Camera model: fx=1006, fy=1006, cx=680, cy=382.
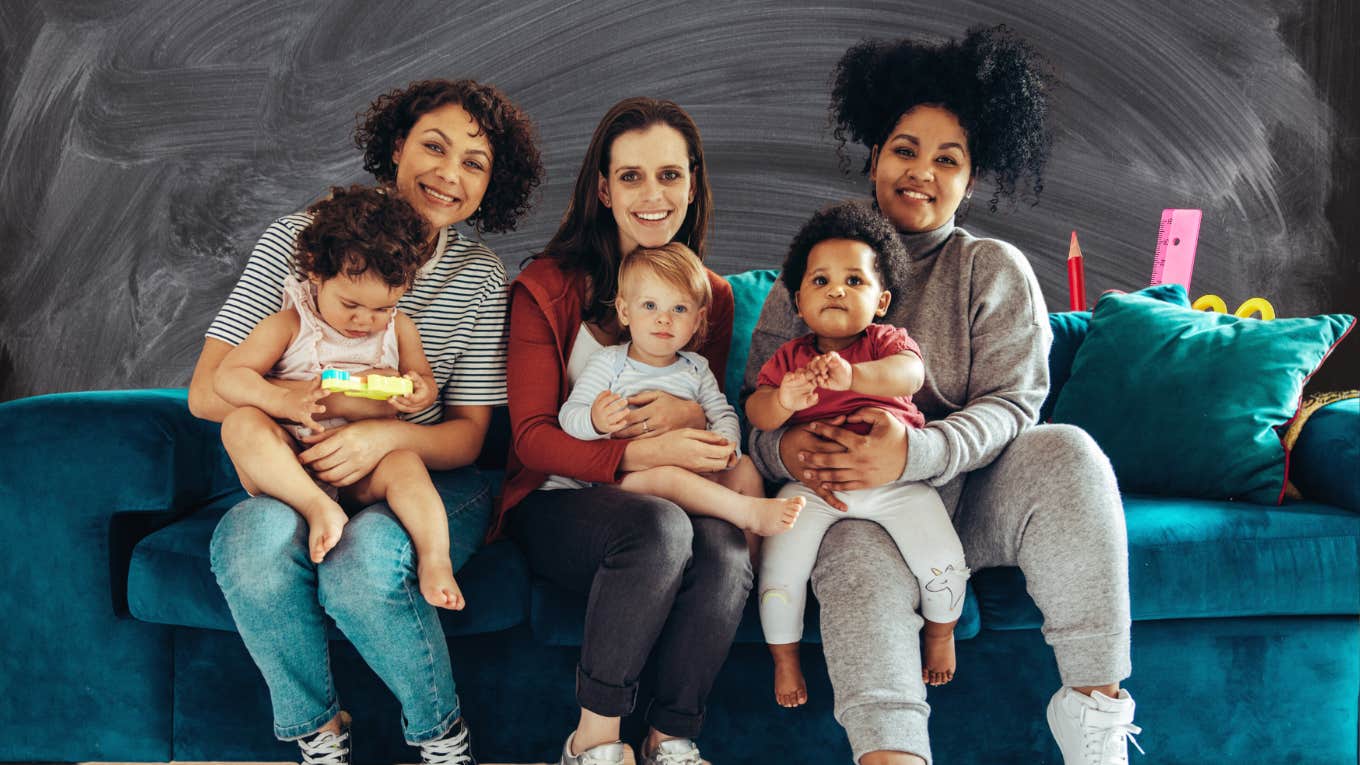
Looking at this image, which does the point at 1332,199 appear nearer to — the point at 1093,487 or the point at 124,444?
the point at 1093,487

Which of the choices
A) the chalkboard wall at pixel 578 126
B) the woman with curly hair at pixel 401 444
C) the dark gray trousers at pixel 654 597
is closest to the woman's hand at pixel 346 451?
the woman with curly hair at pixel 401 444

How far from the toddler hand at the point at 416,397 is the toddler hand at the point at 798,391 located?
0.53 metres

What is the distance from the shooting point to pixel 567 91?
260 cm

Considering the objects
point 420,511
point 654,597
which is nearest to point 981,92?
point 654,597

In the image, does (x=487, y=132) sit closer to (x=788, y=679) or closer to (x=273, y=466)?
(x=273, y=466)

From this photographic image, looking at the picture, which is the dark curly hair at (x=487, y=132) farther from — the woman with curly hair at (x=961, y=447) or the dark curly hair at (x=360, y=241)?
the woman with curly hair at (x=961, y=447)

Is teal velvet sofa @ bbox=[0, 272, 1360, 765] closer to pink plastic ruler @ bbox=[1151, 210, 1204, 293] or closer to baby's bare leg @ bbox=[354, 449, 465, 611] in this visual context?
baby's bare leg @ bbox=[354, 449, 465, 611]

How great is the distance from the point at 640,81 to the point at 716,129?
0.23 m

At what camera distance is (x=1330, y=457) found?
1668mm

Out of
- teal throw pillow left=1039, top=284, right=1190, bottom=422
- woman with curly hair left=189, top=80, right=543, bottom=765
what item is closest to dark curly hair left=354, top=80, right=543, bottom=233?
woman with curly hair left=189, top=80, right=543, bottom=765

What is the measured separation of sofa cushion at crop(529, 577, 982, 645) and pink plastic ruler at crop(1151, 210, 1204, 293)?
4.57 feet

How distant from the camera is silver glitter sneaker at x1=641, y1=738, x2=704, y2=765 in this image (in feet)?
4.50

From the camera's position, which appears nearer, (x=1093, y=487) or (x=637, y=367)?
(x=1093, y=487)

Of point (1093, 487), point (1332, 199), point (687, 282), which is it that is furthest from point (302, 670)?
point (1332, 199)
